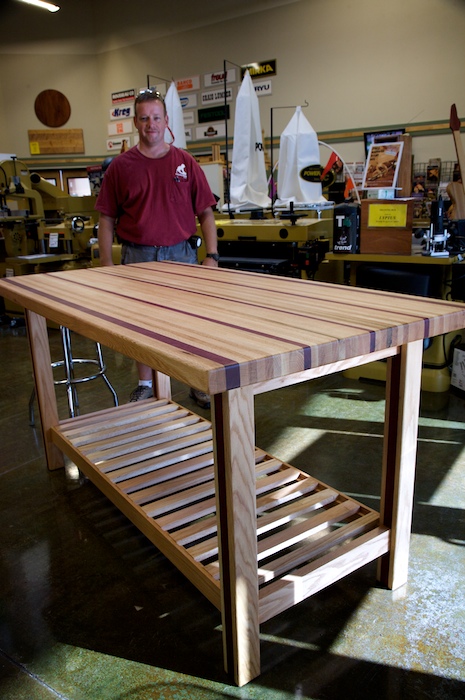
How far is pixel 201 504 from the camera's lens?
1.68 m

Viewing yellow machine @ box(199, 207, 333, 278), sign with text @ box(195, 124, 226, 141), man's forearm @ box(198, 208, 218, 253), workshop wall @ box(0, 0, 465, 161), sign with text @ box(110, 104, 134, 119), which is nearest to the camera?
man's forearm @ box(198, 208, 218, 253)

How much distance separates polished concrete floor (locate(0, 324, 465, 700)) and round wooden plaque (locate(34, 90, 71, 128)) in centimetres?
830

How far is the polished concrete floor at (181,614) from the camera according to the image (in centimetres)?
125

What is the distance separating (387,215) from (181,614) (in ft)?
7.60

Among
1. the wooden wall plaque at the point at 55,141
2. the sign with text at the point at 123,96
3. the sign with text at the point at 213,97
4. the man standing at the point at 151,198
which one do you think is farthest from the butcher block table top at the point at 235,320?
the wooden wall plaque at the point at 55,141

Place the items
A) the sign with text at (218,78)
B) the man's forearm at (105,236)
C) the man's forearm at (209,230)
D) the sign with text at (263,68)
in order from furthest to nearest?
the sign with text at (218,78)
the sign with text at (263,68)
the man's forearm at (209,230)
the man's forearm at (105,236)

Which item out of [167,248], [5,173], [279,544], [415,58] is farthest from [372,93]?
[279,544]

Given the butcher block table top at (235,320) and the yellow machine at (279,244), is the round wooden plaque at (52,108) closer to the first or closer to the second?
the yellow machine at (279,244)

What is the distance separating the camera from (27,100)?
891 centimetres

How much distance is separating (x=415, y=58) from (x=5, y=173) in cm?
438

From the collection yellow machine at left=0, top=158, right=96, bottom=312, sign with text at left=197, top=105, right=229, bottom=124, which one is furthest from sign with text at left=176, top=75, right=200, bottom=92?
yellow machine at left=0, top=158, right=96, bottom=312

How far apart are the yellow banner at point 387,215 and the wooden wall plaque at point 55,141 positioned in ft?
24.9

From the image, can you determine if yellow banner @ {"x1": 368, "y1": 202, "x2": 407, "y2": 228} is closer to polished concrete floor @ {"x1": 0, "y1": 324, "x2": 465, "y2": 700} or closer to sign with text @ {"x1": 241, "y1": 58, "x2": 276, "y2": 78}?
polished concrete floor @ {"x1": 0, "y1": 324, "x2": 465, "y2": 700}

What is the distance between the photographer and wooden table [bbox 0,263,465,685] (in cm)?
102
